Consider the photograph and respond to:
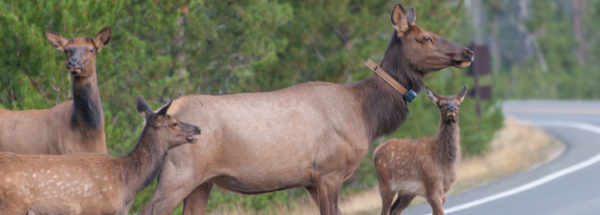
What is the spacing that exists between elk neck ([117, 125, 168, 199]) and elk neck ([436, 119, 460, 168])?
426 centimetres

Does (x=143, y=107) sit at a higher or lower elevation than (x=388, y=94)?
lower

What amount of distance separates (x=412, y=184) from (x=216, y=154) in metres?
3.97

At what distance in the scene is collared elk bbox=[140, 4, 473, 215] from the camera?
23.4 feet

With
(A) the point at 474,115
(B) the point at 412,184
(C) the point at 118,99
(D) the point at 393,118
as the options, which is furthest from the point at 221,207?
(A) the point at 474,115

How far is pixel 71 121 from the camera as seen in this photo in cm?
822

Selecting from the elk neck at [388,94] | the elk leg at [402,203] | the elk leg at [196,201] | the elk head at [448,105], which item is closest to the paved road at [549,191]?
the elk leg at [402,203]

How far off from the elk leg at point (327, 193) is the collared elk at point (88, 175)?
1.41 m

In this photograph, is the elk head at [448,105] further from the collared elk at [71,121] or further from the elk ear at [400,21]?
the collared elk at [71,121]

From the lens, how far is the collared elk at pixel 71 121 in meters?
8.16

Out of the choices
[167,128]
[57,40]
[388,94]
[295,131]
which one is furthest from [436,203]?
[57,40]

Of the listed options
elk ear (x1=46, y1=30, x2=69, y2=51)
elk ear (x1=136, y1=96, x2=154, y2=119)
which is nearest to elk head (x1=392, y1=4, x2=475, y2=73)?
elk ear (x1=136, y1=96, x2=154, y2=119)

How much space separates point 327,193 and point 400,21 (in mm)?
2065

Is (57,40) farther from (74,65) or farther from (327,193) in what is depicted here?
(327,193)

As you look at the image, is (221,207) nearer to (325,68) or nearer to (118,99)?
(118,99)
